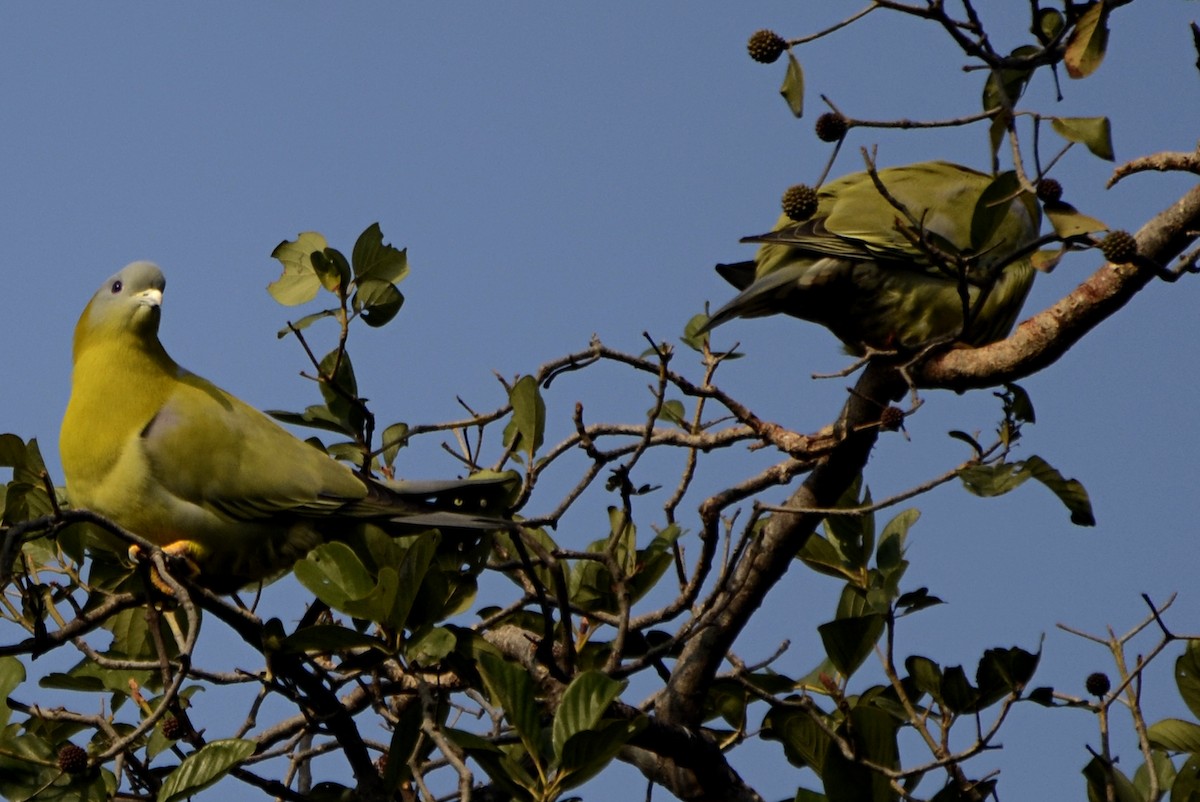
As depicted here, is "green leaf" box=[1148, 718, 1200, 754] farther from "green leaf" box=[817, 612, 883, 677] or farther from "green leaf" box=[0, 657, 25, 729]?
"green leaf" box=[0, 657, 25, 729]

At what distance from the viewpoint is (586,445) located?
317cm

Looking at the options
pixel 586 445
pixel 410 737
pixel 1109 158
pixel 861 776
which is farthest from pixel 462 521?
pixel 1109 158

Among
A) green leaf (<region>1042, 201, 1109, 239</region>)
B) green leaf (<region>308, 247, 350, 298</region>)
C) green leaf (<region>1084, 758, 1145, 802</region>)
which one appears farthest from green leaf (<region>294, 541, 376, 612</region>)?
green leaf (<region>1042, 201, 1109, 239</region>)

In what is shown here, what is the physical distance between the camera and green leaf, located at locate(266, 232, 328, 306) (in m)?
3.29

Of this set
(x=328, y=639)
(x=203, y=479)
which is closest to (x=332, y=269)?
(x=203, y=479)

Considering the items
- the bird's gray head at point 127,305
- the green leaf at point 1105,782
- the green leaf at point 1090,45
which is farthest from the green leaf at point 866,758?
the bird's gray head at point 127,305

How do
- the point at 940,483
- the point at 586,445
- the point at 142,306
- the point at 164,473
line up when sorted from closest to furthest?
1. the point at 940,483
2. the point at 586,445
3. the point at 164,473
4. the point at 142,306

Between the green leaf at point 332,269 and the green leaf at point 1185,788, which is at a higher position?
the green leaf at point 332,269

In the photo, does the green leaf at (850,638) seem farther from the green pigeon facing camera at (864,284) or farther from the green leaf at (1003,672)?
the green pigeon facing camera at (864,284)

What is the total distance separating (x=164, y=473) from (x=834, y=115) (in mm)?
2014

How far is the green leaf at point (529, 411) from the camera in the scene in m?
3.19

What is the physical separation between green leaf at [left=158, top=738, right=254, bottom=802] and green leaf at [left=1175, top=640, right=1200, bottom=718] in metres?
2.00

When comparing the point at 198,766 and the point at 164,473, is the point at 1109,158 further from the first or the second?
the point at 164,473

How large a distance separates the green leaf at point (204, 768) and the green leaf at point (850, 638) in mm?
1241
